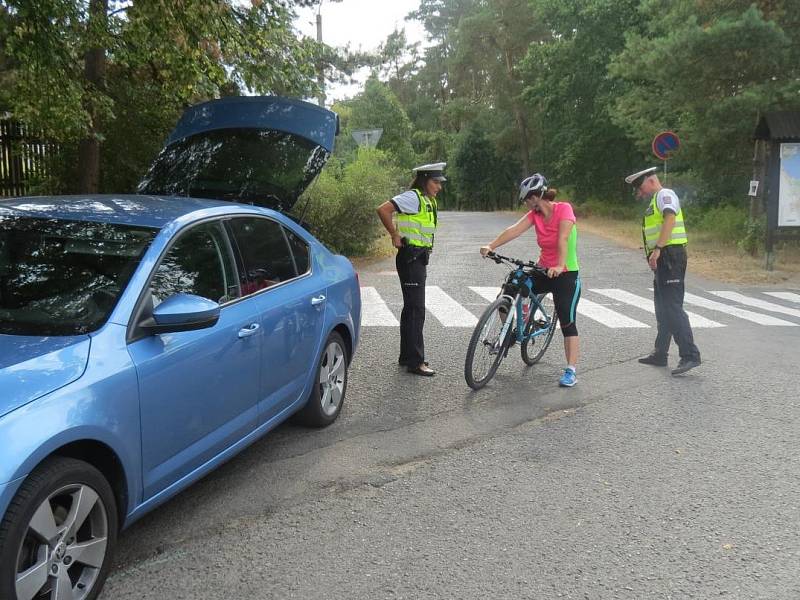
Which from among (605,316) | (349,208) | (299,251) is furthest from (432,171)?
(349,208)

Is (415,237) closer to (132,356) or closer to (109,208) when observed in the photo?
(109,208)

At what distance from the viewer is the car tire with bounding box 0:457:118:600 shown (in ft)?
7.89

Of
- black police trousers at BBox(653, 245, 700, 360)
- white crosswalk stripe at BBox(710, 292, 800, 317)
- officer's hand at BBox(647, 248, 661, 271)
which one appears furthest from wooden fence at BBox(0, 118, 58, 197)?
white crosswalk stripe at BBox(710, 292, 800, 317)

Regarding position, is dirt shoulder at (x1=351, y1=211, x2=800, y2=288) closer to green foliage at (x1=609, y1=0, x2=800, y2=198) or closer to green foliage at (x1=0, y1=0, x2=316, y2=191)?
green foliage at (x1=609, y1=0, x2=800, y2=198)

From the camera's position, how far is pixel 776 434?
5070 millimetres

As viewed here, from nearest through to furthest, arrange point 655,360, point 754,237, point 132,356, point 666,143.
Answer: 1. point 132,356
2. point 655,360
3. point 754,237
4. point 666,143

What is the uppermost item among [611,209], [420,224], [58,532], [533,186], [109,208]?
[533,186]

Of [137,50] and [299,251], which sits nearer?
[299,251]

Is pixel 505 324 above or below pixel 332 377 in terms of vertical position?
above

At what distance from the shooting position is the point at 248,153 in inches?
244

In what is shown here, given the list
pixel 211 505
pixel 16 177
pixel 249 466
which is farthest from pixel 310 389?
pixel 16 177

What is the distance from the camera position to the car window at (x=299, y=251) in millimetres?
4809

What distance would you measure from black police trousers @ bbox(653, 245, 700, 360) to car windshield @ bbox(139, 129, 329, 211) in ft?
11.0

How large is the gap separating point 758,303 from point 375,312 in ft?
19.2
